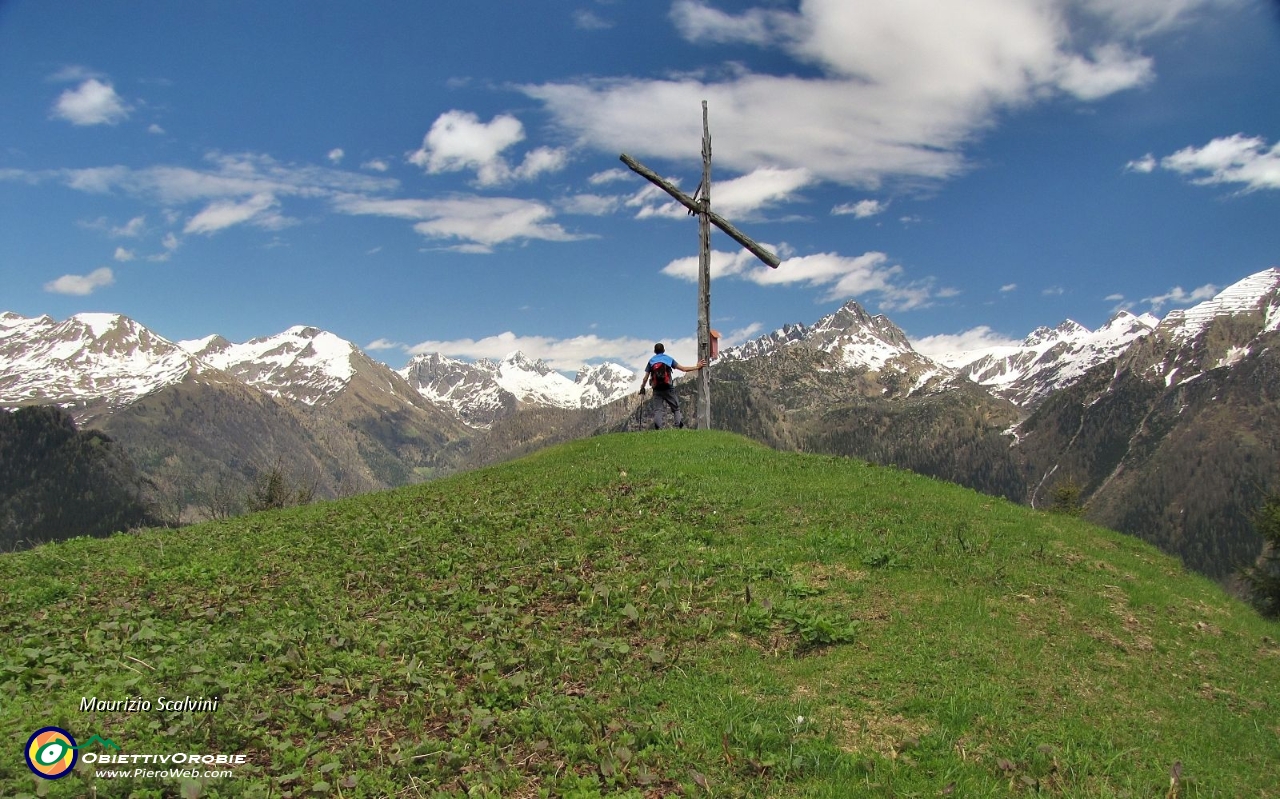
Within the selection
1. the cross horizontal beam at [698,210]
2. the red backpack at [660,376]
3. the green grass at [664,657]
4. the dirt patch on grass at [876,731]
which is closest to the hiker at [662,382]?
the red backpack at [660,376]

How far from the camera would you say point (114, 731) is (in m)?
9.02

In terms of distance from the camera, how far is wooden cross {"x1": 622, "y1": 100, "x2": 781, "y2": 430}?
3077 centimetres

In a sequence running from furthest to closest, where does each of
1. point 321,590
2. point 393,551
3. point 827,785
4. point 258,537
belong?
point 258,537 → point 393,551 → point 321,590 → point 827,785

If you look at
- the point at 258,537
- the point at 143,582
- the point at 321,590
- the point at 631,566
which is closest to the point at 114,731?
the point at 321,590

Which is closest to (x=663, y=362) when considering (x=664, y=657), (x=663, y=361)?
(x=663, y=361)

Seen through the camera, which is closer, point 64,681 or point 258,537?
point 64,681

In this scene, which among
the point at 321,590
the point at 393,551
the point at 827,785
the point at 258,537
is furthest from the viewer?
the point at 258,537

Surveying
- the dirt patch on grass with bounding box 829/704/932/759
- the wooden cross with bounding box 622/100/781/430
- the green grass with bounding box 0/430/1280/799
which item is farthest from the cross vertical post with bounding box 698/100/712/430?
the dirt patch on grass with bounding box 829/704/932/759

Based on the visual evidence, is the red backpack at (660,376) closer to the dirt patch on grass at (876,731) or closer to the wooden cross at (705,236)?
the wooden cross at (705,236)

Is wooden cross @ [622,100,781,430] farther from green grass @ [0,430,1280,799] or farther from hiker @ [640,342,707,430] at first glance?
green grass @ [0,430,1280,799]

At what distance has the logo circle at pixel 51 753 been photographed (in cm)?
806

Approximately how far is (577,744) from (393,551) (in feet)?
29.7

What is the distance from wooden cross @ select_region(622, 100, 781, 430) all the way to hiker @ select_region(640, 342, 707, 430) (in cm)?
106

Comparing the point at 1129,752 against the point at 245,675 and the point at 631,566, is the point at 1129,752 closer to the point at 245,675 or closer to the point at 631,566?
the point at 631,566
